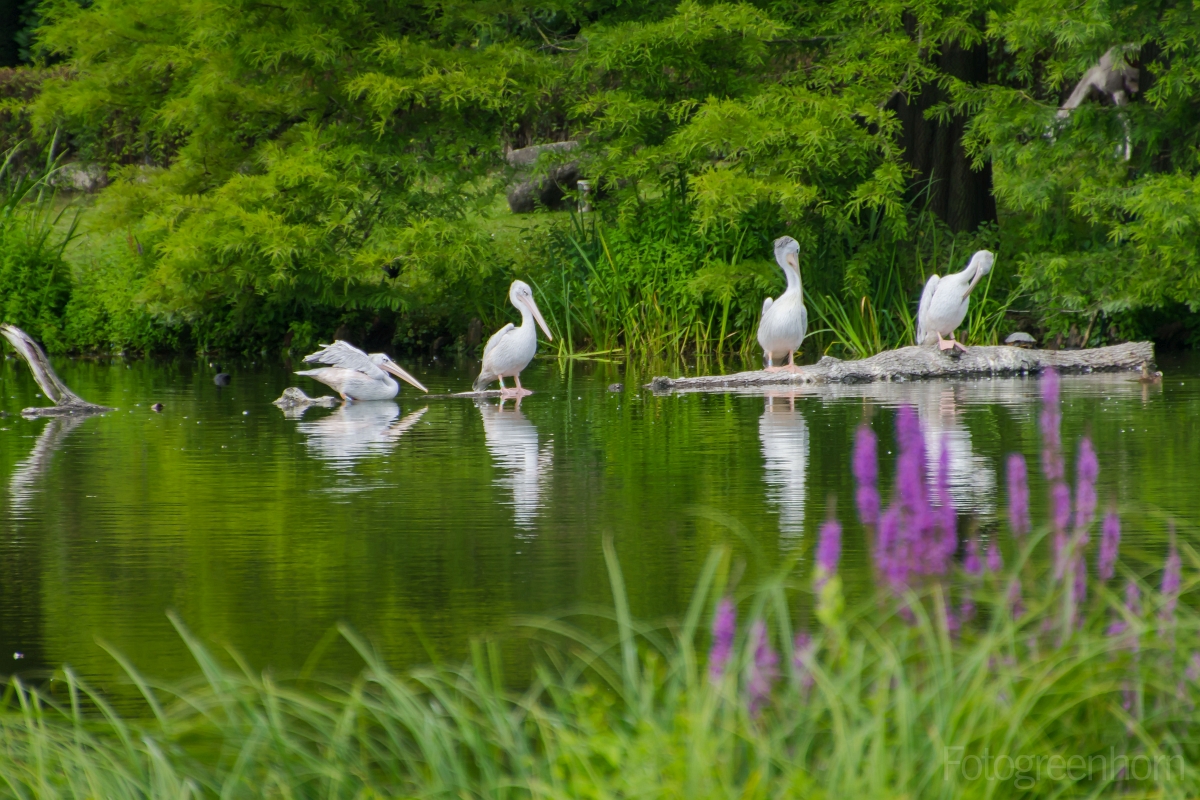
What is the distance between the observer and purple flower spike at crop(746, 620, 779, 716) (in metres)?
3.45

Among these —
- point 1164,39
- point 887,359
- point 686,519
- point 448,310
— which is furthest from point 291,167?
point 686,519

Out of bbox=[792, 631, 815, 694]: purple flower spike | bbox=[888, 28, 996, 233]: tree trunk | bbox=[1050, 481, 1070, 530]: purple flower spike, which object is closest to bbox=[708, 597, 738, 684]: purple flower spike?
bbox=[792, 631, 815, 694]: purple flower spike

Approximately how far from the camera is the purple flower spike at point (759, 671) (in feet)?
11.3

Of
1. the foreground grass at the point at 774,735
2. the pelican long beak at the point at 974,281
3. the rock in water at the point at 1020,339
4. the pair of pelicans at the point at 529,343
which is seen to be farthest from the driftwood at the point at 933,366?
the foreground grass at the point at 774,735

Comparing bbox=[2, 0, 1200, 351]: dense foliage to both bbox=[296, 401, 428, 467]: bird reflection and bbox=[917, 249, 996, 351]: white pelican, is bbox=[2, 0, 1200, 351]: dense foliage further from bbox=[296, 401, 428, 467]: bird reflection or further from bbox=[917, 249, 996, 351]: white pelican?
bbox=[296, 401, 428, 467]: bird reflection

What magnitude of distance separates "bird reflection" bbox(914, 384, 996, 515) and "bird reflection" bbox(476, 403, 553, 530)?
1.99 m

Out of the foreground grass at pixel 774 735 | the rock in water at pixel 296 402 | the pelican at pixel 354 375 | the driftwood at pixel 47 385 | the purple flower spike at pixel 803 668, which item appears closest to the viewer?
the foreground grass at pixel 774 735

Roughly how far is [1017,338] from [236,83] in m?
10.1

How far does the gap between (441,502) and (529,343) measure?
21.2 ft

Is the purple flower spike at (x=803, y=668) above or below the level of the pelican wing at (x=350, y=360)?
below

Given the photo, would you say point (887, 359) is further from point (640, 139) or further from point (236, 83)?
point (236, 83)

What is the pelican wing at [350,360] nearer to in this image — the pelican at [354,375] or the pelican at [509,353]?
the pelican at [354,375]

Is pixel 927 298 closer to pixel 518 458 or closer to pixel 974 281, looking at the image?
pixel 974 281

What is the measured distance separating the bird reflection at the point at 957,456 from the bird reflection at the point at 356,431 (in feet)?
11.2
